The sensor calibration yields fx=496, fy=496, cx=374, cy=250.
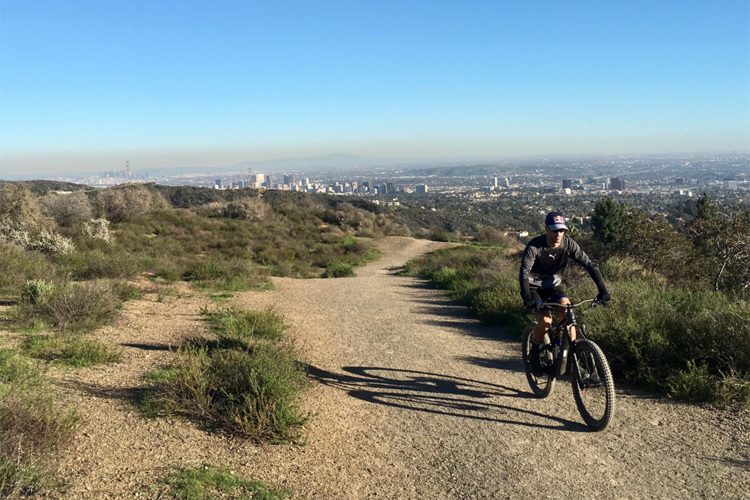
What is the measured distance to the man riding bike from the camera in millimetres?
4797

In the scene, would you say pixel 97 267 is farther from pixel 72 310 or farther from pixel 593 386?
pixel 593 386

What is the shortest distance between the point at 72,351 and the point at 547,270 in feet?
17.5

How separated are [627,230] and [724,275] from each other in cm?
376

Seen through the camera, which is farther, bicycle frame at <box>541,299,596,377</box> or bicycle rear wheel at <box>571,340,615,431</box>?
bicycle frame at <box>541,299,596,377</box>

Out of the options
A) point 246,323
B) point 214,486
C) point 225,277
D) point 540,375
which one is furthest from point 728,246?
point 225,277

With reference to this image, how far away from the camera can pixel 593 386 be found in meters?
4.41

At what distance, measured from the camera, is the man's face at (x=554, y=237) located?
4.87 metres

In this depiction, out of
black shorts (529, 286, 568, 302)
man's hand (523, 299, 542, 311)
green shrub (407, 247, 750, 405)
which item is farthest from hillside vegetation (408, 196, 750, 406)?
man's hand (523, 299, 542, 311)

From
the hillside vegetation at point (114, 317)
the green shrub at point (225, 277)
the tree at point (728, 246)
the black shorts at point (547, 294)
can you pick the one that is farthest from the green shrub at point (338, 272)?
the black shorts at point (547, 294)

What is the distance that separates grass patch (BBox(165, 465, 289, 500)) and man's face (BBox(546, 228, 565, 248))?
333 centimetres

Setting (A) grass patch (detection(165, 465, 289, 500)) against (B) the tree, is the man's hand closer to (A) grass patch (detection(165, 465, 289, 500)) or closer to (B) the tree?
(A) grass patch (detection(165, 465, 289, 500))

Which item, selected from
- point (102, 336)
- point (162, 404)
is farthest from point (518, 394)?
point (102, 336)

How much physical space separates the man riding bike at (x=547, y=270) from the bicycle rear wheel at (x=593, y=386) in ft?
1.44

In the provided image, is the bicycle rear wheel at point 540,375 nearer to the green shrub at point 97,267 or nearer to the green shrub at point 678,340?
the green shrub at point 678,340
